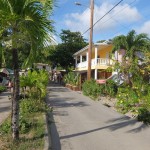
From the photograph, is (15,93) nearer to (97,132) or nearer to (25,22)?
(25,22)

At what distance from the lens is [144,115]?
49.4 ft

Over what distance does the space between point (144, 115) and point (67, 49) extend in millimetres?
46905

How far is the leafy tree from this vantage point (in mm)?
61062

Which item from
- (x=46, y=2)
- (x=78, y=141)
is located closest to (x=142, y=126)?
(x=78, y=141)

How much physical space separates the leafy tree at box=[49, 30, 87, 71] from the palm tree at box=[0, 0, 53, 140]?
50.3 metres

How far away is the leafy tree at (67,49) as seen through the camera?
61.1m

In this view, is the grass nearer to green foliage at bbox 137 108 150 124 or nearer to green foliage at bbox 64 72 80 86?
green foliage at bbox 137 108 150 124

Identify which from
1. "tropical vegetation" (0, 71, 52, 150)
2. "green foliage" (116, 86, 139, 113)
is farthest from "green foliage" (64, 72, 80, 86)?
"green foliage" (116, 86, 139, 113)

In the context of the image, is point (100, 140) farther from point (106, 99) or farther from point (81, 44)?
point (81, 44)

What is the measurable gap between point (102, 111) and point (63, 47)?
141 feet

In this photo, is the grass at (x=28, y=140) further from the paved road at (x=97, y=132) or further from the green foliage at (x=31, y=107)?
the green foliage at (x=31, y=107)

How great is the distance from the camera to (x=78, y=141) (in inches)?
437

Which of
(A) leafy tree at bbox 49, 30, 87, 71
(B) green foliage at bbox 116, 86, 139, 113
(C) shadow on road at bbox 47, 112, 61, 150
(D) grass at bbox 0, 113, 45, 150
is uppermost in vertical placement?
(A) leafy tree at bbox 49, 30, 87, 71

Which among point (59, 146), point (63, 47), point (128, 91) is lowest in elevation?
point (59, 146)
